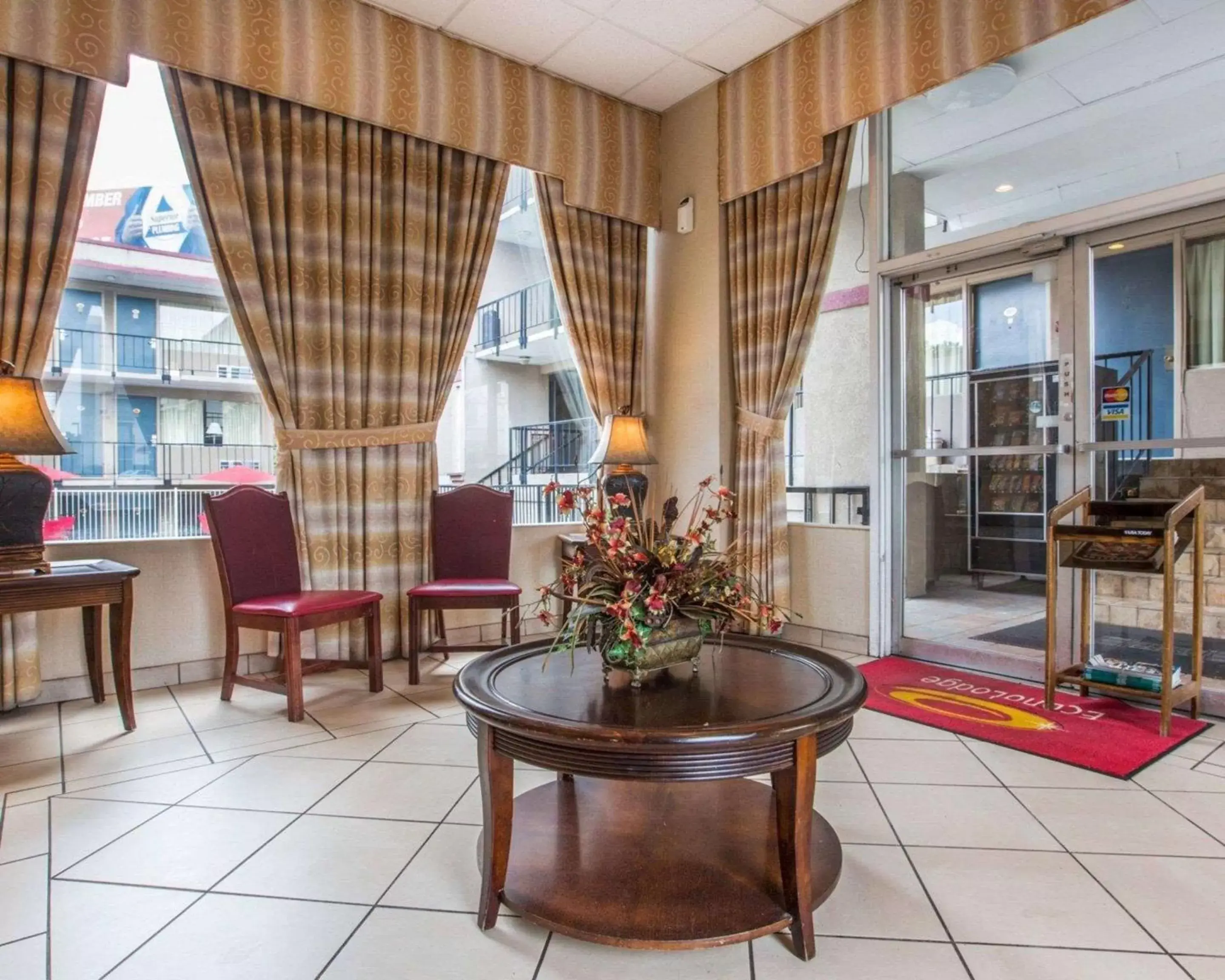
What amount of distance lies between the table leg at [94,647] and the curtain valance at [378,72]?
2.26 meters

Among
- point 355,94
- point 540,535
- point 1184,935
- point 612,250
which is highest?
point 355,94

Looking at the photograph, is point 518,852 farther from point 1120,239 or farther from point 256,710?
point 1120,239

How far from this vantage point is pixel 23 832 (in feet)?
6.99

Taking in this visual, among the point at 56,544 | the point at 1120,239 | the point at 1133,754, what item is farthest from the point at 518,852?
the point at 1120,239

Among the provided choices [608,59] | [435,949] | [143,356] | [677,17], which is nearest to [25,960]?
[435,949]

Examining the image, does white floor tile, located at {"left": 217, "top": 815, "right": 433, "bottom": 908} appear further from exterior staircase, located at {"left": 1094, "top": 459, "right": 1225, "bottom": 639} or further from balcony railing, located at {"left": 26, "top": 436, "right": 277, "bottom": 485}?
exterior staircase, located at {"left": 1094, "top": 459, "right": 1225, "bottom": 639}

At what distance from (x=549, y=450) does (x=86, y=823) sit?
10.9 feet

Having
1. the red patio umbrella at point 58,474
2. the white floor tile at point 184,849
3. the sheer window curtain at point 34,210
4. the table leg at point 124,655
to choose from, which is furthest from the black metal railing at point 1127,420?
the red patio umbrella at point 58,474

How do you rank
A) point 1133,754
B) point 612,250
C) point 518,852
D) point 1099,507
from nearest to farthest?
1. point 518,852
2. point 1133,754
3. point 1099,507
4. point 612,250

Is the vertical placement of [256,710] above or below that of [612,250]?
below

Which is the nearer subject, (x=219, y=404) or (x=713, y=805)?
(x=713, y=805)

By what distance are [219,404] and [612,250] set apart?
2.59 meters

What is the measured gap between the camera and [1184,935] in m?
1.65

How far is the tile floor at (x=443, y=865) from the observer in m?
1.57
